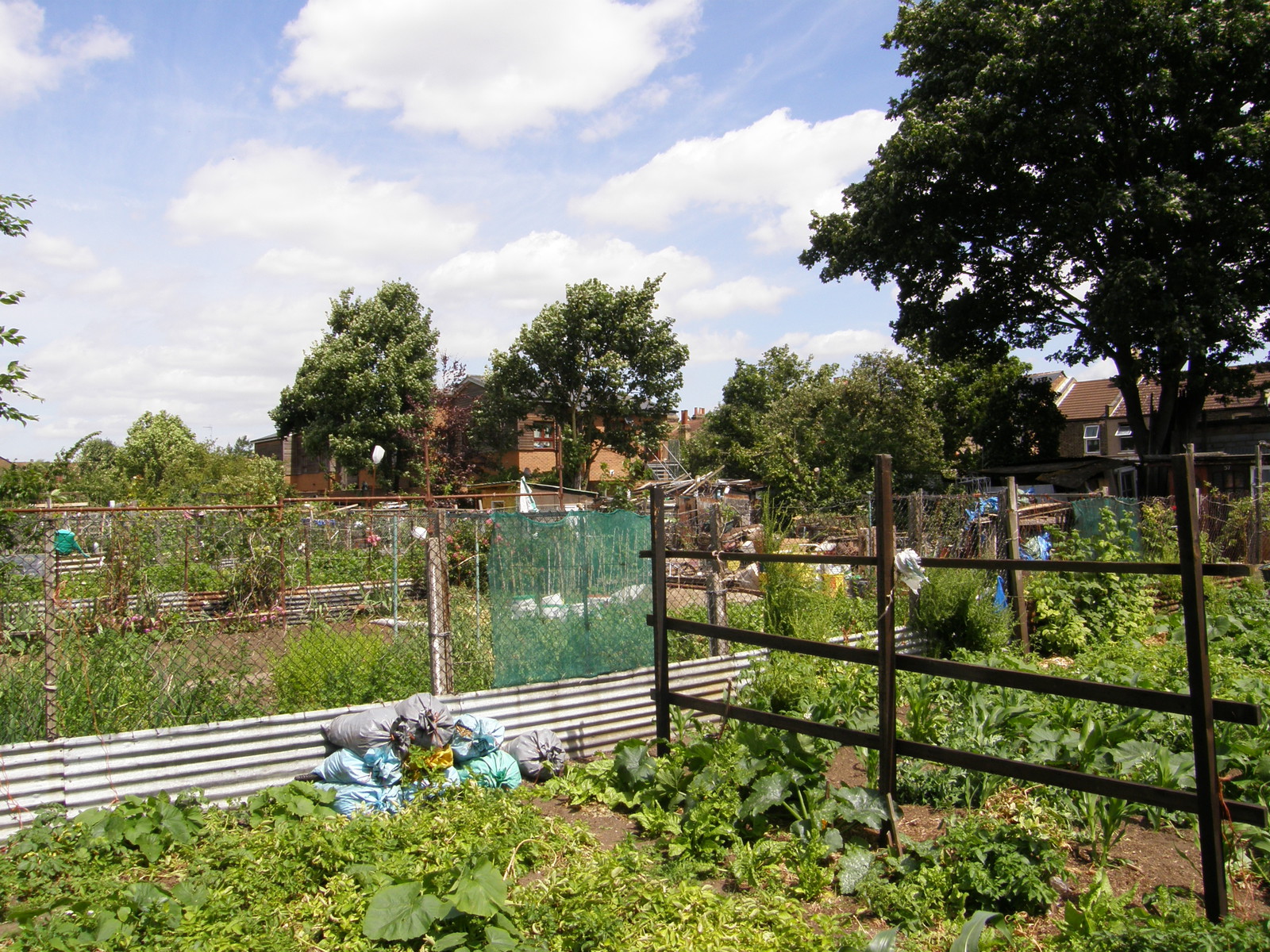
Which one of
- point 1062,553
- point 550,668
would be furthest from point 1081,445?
point 550,668

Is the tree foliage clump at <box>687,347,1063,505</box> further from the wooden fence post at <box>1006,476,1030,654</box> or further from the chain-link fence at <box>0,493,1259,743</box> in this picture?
the wooden fence post at <box>1006,476,1030,654</box>

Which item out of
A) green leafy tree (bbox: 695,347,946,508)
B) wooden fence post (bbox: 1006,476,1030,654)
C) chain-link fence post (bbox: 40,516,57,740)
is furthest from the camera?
green leafy tree (bbox: 695,347,946,508)

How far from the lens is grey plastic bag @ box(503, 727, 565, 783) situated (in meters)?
5.70

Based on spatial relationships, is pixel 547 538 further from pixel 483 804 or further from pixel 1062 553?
pixel 1062 553

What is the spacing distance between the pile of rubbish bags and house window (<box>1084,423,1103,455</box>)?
44319 mm

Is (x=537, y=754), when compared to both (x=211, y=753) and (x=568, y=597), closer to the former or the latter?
(x=568, y=597)

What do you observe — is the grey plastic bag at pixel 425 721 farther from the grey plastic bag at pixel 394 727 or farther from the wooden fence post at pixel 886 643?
the wooden fence post at pixel 886 643

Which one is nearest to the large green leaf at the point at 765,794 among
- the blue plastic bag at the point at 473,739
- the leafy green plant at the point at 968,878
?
the leafy green plant at the point at 968,878

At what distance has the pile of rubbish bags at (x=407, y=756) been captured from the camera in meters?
5.14

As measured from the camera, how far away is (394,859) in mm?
4180

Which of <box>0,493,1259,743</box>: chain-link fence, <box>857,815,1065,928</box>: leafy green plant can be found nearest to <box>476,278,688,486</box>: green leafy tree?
<box>0,493,1259,743</box>: chain-link fence

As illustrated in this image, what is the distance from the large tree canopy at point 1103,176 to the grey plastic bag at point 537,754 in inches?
773

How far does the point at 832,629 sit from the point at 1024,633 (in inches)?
90.6

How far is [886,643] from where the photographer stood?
→ 4.30m
